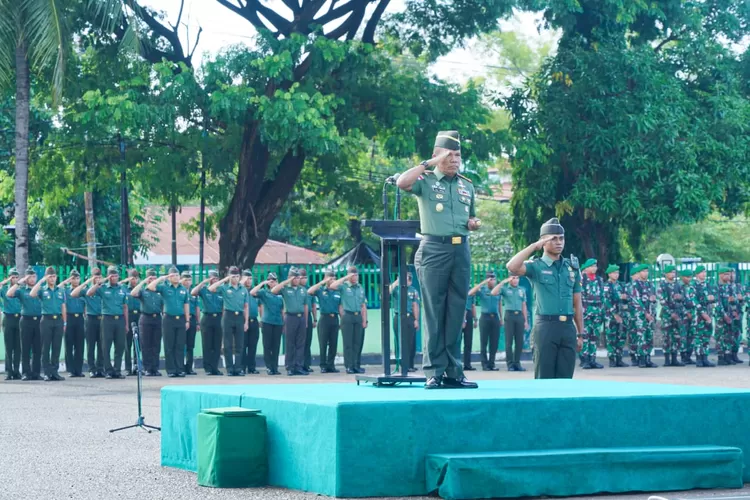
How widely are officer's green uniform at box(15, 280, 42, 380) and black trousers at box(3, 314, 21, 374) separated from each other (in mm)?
142

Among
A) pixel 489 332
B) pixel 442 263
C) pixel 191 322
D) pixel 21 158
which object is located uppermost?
pixel 21 158

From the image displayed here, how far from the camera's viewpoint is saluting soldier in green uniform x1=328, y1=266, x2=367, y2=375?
2061 cm

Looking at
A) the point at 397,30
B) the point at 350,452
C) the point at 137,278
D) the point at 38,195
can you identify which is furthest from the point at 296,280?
the point at 350,452

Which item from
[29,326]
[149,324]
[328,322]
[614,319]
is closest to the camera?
[29,326]

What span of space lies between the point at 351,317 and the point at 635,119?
7898 mm

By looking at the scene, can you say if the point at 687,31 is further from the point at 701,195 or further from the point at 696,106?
the point at 701,195

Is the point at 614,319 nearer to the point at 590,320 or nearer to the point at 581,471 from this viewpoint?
the point at 590,320

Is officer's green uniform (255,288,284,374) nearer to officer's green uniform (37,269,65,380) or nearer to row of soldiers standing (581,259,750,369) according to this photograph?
officer's green uniform (37,269,65,380)

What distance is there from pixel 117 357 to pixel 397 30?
987 cm

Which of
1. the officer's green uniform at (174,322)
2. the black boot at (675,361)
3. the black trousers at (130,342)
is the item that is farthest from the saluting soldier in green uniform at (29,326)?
the black boot at (675,361)

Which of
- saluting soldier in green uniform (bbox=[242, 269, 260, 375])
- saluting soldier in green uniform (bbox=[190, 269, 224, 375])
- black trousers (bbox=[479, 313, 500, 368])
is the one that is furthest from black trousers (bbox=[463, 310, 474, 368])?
saluting soldier in green uniform (bbox=[190, 269, 224, 375])

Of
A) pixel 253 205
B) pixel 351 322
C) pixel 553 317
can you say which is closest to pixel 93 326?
pixel 351 322

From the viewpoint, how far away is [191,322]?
66.2 ft

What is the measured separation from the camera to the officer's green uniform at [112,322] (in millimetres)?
18875
